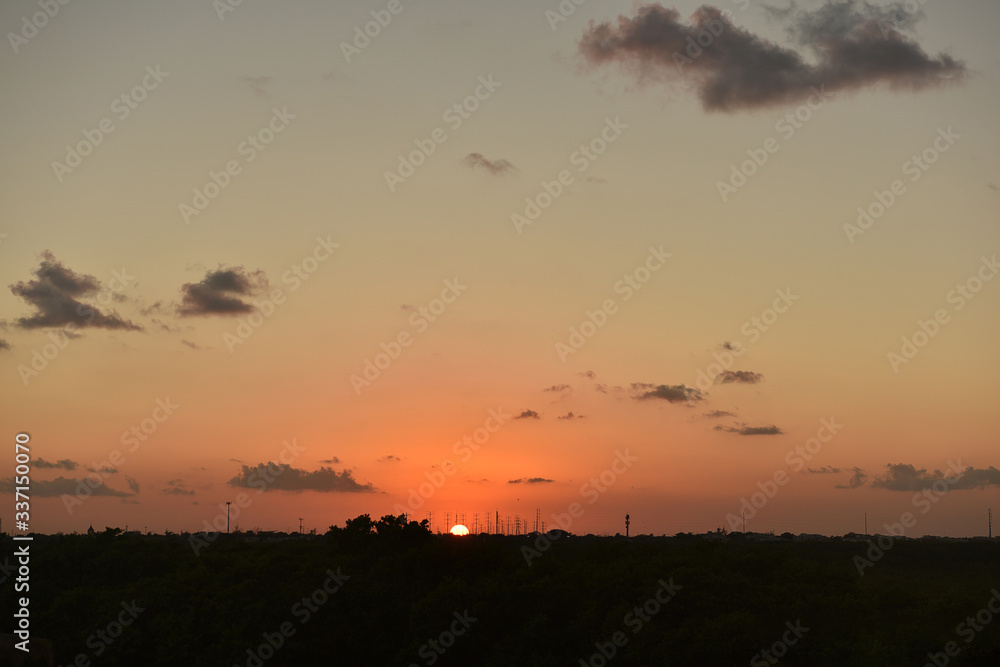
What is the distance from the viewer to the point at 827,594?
155ft

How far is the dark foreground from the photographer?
42469 mm

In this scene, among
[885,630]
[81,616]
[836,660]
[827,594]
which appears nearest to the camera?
[836,660]

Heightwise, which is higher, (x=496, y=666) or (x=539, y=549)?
(x=539, y=549)

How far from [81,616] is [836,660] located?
1637 inches

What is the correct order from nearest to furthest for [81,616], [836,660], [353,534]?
[836,660] → [81,616] → [353,534]

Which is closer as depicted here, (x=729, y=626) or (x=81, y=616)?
(x=729, y=626)

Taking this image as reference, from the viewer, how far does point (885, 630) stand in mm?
42875

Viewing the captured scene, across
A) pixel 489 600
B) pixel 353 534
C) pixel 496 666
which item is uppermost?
pixel 353 534

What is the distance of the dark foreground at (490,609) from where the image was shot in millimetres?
42469

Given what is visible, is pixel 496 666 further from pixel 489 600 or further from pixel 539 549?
pixel 539 549

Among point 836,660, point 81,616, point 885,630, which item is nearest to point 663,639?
point 836,660

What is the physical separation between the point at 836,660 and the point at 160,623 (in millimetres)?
35526

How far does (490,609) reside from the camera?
47406mm

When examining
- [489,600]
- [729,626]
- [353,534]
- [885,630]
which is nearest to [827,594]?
[885,630]
